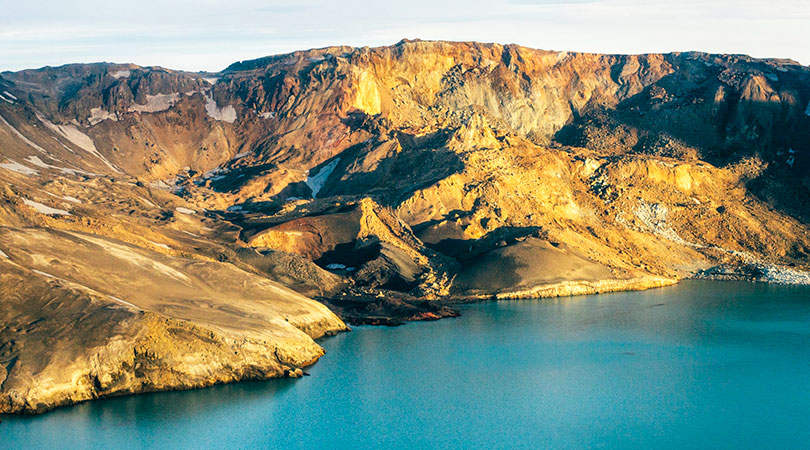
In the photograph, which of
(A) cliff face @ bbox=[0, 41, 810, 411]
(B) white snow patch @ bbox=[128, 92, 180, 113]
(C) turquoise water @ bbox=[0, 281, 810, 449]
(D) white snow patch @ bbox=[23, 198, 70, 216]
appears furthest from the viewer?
(B) white snow patch @ bbox=[128, 92, 180, 113]

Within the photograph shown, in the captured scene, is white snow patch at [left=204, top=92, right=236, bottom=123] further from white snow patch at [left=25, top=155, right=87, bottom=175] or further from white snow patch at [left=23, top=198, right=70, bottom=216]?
white snow patch at [left=23, top=198, right=70, bottom=216]

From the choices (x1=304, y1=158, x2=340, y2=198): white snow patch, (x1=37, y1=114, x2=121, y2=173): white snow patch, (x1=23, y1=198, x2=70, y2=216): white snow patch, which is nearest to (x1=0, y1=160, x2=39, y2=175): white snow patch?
(x1=23, y1=198, x2=70, y2=216): white snow patch

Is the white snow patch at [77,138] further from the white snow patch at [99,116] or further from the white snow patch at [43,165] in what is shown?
the white snow patch at [43,165]

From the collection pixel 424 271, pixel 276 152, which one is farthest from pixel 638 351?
pixel 276 152

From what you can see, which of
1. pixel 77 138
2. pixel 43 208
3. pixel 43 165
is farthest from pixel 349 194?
pixel 77 138

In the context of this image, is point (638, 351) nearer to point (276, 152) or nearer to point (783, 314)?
point (783, 314)

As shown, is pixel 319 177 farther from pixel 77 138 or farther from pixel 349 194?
pixel 77 138

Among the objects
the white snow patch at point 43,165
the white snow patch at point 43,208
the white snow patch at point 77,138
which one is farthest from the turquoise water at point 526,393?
the white snow patch at point 77,138
